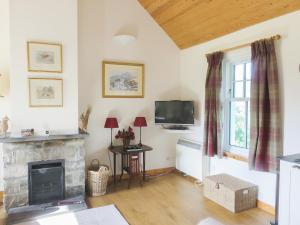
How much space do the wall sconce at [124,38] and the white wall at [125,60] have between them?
0.07 m

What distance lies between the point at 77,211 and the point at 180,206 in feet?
4.14

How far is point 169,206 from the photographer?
3.17 m

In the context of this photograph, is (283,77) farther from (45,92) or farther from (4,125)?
(4,125)

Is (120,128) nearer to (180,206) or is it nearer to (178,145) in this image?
(178,145)

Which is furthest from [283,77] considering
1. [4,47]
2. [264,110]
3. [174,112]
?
[4,47]

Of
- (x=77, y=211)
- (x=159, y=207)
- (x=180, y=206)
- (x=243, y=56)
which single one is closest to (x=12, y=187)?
(x=77, y=211)

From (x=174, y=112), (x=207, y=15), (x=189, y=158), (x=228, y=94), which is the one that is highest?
(x=207, y=15)

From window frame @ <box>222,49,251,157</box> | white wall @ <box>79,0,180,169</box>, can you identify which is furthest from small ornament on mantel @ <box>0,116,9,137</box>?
window frame @ <box>222,49,251,157</box>

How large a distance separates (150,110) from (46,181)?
1.98 metres

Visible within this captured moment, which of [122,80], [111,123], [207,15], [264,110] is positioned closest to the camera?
[264,110]

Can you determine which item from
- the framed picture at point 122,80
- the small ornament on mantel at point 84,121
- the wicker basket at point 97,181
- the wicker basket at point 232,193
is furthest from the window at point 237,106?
the small ornament on mantel at point 84,121

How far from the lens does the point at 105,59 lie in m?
3.96

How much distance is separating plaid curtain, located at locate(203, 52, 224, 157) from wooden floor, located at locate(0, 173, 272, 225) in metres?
0.70

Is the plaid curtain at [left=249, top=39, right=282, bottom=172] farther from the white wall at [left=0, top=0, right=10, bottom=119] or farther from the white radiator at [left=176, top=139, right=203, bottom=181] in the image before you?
the white wall at [left=0, top=0, right=10, bottom=119]
